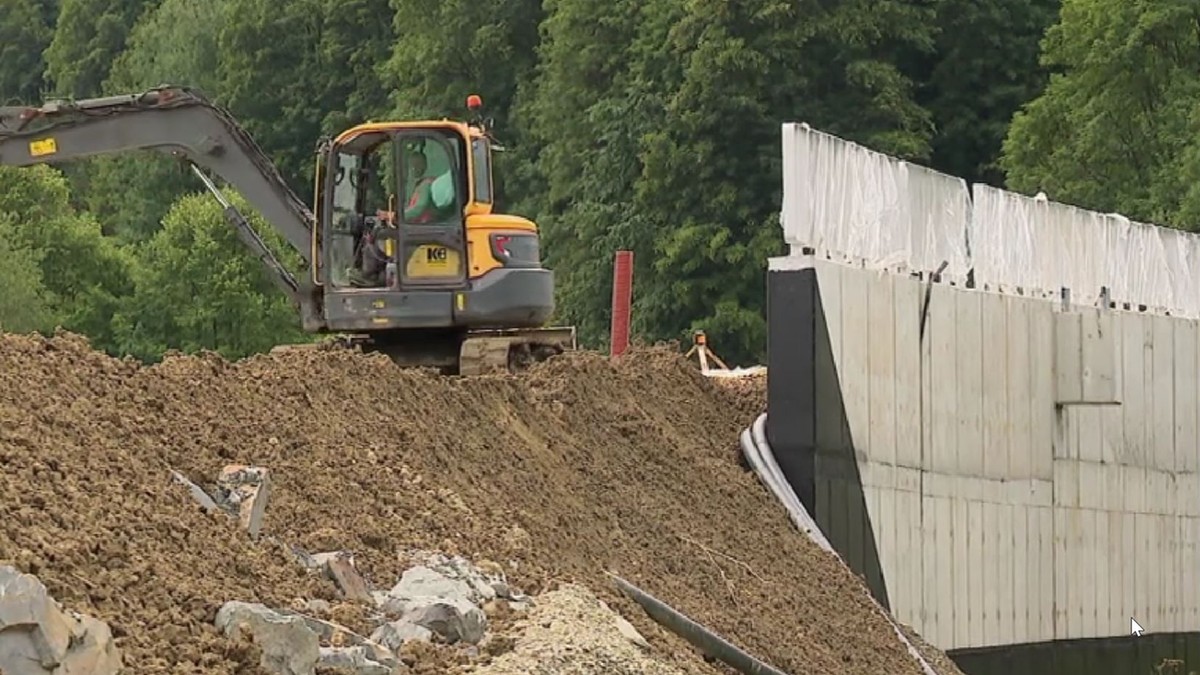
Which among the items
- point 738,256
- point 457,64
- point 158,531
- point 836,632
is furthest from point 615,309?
point 457,64

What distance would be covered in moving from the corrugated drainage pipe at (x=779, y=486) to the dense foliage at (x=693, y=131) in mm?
28873

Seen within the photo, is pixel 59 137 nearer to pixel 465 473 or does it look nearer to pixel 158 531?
pixel 465 473

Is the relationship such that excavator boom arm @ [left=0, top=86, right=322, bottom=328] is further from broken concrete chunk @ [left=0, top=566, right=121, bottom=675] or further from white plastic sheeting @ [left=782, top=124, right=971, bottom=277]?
broken concrete chunk @ [left=0, top=566, right=121, bottom=675]

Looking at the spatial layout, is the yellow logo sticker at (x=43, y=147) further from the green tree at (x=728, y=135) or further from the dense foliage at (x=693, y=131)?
the green tree at (x=728, y=135)

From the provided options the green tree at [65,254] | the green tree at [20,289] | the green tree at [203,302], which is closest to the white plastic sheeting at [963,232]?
the green tree at [20,289]

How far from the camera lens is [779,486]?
669 inches

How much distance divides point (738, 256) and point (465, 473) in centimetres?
3828

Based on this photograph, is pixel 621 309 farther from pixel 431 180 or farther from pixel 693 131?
pixel 693 131

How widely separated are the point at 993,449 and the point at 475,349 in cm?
467

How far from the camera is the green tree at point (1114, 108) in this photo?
48.8 meters

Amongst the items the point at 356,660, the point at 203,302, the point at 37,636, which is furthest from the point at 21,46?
the point at 37,636

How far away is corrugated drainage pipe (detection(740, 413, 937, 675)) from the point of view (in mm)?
16625

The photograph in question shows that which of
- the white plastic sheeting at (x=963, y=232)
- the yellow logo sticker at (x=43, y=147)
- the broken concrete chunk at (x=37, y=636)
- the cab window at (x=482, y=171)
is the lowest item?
the broken concrete chunk at (x=37, y=636)

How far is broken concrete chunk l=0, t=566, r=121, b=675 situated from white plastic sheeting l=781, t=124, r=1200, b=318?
33.6ft
